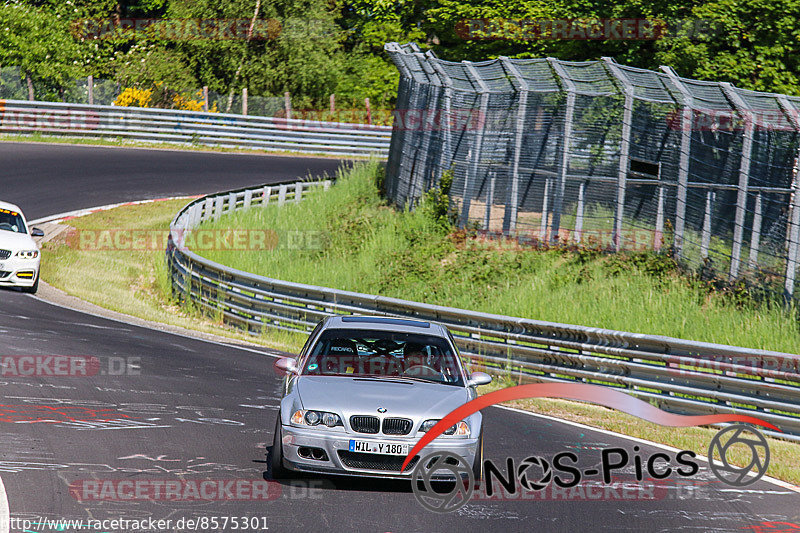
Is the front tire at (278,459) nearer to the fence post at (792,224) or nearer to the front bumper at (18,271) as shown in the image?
the fence post at (792,224)

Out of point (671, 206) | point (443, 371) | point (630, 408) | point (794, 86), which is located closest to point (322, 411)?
point (443, 371)

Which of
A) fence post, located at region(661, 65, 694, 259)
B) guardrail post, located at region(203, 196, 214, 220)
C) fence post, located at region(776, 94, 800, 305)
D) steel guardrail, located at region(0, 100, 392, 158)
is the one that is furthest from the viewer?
steel guardrail, located at region(0, 100, 392, 158)

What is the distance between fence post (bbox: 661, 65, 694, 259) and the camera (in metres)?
18.2

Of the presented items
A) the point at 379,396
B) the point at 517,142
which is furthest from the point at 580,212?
the point at 379,396

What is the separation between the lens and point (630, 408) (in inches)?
553

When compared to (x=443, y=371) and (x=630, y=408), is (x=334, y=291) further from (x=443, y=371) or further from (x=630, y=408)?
(x=443, y=371)

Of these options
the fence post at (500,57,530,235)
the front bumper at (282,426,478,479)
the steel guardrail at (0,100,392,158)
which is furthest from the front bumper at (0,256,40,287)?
the steel guardrail at (0,100,392,158)

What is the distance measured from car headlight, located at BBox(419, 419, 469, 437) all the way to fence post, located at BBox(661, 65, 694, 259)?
11117mm

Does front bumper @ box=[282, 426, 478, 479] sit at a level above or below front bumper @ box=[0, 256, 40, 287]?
above

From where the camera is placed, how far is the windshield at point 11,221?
807 inches

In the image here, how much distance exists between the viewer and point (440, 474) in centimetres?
855

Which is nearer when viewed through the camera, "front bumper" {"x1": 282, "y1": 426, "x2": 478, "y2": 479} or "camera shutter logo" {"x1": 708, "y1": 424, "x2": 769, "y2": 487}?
"front bumper" {"x1": 282, "y1": 426, "x2": 478, "y2": 479}

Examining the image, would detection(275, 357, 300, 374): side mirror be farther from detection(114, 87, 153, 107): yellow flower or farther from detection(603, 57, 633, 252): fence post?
detection(114, 87, 153, 107): yellow flower

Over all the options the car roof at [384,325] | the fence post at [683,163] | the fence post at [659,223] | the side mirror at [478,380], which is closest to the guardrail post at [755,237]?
the fence post at [683,163]
